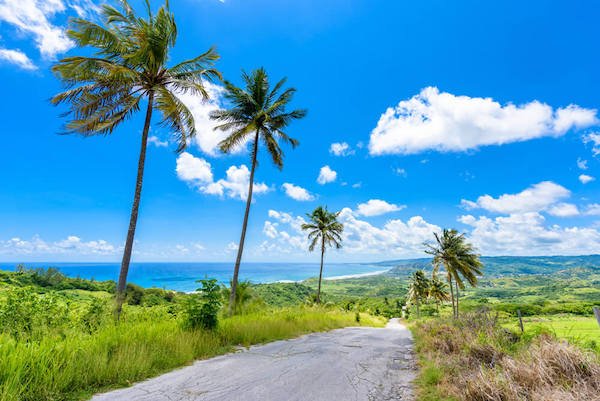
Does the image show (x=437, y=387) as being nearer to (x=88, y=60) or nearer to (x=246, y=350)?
(x=246, y=350)

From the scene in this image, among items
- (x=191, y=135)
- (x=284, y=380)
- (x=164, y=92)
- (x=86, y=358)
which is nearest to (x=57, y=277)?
(x=191, y=135)

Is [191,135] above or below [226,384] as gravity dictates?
above

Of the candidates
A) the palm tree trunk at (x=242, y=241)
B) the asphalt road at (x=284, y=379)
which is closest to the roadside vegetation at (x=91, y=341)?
the asphalt road at (x=284, y=379)

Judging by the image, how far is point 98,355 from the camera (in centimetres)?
411

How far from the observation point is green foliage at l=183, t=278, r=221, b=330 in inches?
258

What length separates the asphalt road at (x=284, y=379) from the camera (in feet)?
12.3

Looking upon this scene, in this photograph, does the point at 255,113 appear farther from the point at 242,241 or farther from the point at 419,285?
the point at 419,285

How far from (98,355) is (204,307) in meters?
2.66

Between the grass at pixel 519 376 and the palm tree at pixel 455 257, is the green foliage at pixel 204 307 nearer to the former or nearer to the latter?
the grass at pixel 519 376

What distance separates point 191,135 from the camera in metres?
10.4

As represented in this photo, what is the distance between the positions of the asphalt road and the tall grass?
339 mm

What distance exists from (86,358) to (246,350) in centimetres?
371

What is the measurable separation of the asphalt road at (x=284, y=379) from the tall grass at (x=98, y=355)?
0.34m

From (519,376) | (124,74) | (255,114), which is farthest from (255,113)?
(519,376)
